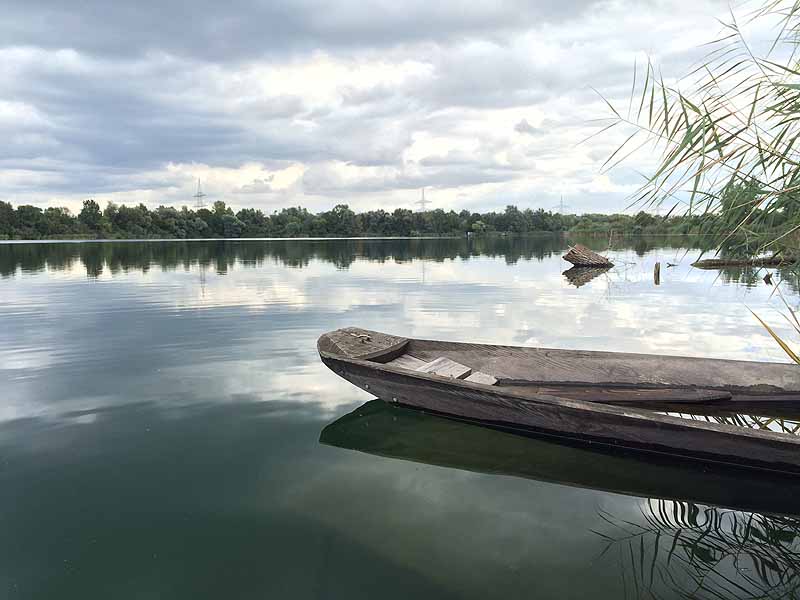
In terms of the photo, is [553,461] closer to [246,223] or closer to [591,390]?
[591,390]

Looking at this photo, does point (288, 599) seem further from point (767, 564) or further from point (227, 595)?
point (767, 564)

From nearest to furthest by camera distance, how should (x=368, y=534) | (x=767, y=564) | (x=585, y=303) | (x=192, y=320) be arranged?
(x=767, y=564) → (x=368, y=534) → (x=192, y=320) → (x=585, y=303)

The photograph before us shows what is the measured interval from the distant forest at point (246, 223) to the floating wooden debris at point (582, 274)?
5830 centimetres

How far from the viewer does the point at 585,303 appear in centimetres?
1741

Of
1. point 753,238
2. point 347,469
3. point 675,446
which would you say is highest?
point 753,238

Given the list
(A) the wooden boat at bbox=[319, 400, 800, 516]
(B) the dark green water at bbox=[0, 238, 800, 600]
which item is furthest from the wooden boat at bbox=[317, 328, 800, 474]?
(B) the dark green water at bbox=[0, 238, 800, 600]

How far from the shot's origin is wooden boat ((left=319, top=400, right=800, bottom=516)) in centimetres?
492

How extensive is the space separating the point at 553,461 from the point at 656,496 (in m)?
1.05

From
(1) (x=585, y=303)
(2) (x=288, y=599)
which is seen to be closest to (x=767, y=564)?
(2) (x=288, y=599)

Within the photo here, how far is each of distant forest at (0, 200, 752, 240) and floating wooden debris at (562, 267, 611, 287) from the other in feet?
191

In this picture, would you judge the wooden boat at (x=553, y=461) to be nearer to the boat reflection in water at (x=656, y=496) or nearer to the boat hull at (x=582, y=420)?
the boat reflection in water at (x=656, y=496)

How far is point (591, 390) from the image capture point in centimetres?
700

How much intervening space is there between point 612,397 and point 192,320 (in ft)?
35.9

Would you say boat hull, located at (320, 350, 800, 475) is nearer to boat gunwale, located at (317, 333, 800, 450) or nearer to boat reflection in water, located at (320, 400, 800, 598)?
boat gunwale, located at (317, 333, 800, 450)
